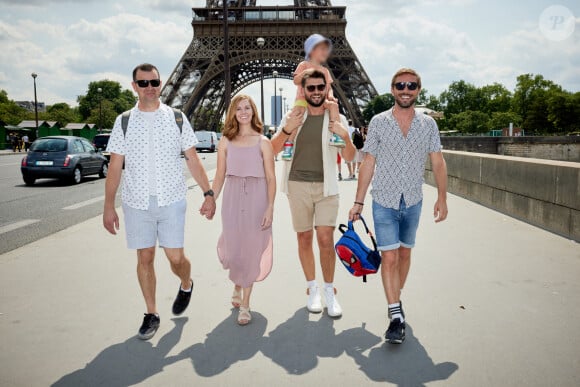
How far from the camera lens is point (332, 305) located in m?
3.95

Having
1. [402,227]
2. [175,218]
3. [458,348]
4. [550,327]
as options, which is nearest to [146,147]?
[175,218]

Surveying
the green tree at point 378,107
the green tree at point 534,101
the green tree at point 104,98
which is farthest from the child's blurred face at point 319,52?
the green tree at point 104,98

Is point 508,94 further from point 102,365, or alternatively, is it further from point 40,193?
point 102,365

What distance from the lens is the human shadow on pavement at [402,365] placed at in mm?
2865

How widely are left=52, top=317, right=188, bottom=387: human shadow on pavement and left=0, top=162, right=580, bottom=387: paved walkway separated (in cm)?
1

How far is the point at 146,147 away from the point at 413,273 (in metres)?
2.77

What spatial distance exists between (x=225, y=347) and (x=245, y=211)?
1.01m

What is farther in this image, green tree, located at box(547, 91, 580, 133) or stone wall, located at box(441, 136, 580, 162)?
green tree, located at box(547, 91, 580, 133)

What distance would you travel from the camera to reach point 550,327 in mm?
3572

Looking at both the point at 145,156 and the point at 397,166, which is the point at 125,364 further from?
the point at 397,166

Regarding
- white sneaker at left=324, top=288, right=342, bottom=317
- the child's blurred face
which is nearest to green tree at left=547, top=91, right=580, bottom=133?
the child's blurred face

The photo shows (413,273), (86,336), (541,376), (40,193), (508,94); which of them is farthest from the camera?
(508,94)

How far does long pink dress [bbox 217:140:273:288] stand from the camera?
3.87 metres

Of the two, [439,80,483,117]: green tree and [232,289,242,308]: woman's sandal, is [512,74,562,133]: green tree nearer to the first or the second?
[439,80,483,117]: green tree
